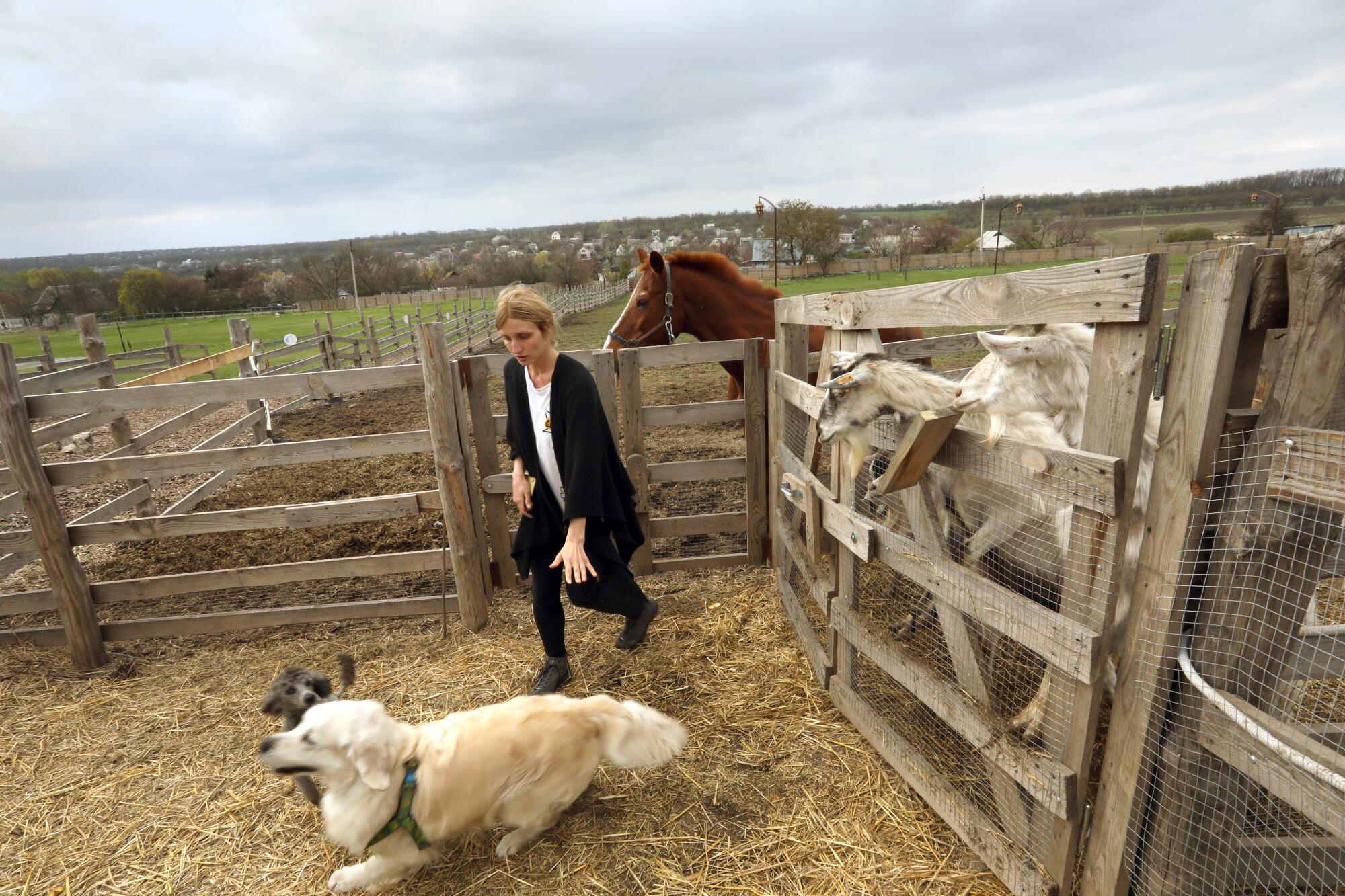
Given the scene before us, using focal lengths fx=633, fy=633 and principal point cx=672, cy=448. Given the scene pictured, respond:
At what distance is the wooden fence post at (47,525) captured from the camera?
3914 millimetres

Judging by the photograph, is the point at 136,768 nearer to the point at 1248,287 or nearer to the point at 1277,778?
the point at 1277,778

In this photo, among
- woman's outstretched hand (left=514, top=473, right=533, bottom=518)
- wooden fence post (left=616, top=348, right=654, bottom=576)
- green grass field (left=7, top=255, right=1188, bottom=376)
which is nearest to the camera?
woman's outstretched hand (left=514, top=473, right=533, bottom=518)

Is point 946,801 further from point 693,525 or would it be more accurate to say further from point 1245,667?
point 693,525

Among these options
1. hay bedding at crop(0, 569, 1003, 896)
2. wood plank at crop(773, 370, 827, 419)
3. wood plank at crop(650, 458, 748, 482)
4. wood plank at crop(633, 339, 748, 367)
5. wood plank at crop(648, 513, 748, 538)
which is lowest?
hay bedding at crop(0, 569, 1003, 896)

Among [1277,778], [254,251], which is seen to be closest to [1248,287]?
[1277,778]

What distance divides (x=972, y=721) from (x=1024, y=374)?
151 cm

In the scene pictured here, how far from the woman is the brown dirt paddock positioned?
622mm

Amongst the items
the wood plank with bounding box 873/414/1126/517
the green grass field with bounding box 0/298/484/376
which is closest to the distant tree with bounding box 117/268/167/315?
the green grass field with bounding box 0/298/484/376

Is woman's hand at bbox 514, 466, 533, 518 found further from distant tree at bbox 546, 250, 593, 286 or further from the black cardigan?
distant tree at bbox 546, 250, 593, 286

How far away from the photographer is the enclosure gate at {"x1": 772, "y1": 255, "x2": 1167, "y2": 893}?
5.79ft

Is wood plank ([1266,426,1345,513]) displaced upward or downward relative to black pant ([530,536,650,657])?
upward

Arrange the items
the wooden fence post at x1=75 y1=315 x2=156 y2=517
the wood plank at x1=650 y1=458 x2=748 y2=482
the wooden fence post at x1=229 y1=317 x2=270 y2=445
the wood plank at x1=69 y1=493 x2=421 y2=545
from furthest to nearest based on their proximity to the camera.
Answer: the wooden fence post at x1=229 y1=317 x2=270 y2=445 → the wooden fence post at x1=75 y1=315 x2=156 y2=517 → the wood plank at x1=650 y1=458 x2=748 y2=482 → the wood plank at x1=69 y1=493 x2=421 y2=545

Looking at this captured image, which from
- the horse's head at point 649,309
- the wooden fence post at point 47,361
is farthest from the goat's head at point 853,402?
the wooden fence post at point 47,361

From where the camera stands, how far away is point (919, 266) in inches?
2152
